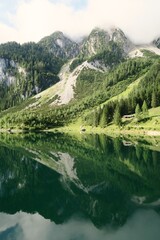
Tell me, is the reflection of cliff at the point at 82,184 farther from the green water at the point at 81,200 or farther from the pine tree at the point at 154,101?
the pine tree at the point at 154,101

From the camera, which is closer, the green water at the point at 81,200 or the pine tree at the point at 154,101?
the green water at the point at 81,200

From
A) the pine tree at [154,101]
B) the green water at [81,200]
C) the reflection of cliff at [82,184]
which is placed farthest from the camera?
the pine tree at [154,101]

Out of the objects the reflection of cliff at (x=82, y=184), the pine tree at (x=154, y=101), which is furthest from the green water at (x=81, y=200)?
the pine tree at (x=154, y=101)

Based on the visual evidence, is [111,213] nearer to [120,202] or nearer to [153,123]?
[120,202]

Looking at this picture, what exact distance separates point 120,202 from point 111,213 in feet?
16.5

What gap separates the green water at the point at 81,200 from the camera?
3275 cm

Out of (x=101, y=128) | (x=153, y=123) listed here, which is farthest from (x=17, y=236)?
(x=101, y=128)

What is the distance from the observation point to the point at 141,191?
48.3 metres

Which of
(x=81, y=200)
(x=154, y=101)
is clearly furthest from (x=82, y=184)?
(x=154, y=101)

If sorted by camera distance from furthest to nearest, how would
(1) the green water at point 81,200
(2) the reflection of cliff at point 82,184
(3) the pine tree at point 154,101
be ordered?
(3) the pine tree at point 154,101
(2) the reflection of cliff at point 82,184
(1) the green water at point 81,200

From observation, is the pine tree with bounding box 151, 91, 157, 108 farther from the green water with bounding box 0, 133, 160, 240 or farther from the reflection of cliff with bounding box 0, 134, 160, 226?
the green water with bounding box 0, 133, 160, 240

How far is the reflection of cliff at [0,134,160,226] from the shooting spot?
39906mm

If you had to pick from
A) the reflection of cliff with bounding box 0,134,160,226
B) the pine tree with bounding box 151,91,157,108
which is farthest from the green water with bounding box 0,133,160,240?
the pine tree with bounding box 151,91,157,108

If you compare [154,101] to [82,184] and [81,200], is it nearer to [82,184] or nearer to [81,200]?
[82,184]
